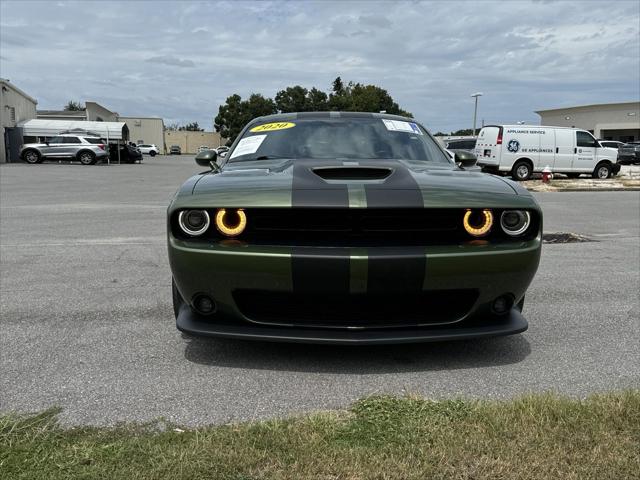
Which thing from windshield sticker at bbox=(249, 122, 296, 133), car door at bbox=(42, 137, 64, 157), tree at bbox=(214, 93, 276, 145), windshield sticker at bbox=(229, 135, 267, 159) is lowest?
windshield sticker at bbox=(229, 135, 267, 159)

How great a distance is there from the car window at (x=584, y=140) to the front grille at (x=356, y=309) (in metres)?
19.3

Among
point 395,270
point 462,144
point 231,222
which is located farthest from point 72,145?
point 395,270

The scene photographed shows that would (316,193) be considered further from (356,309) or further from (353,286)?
(356,309)

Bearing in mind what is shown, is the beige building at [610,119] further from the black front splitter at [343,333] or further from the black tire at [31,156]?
the black front splitter at [343,333]

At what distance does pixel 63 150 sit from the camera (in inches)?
1252

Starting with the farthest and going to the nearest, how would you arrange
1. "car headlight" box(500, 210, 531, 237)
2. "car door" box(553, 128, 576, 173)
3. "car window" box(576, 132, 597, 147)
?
"car window" box(576, 132, 597, 147) < "car door" box(553, 128, 576, 173) < "car headlight" box(500, 210, 531, 237)

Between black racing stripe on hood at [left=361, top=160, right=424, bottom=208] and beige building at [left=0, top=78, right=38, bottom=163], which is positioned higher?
beige building at [left=0, top=78, right=38, bottom=163]

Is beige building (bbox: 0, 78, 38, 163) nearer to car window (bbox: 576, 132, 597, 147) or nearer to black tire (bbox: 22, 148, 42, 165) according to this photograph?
black tire (bbox: 22, 148, 42, 165)

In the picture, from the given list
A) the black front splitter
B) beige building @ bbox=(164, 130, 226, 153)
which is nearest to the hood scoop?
the black front splitter

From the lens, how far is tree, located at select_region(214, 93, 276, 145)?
84.2 metres

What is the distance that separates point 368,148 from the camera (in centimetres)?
393

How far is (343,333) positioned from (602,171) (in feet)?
69.0

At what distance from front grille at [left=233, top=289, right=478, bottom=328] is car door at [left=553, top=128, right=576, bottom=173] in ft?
61.3

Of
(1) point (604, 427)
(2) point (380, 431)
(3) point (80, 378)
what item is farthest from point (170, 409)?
(1) point (604, 427)
